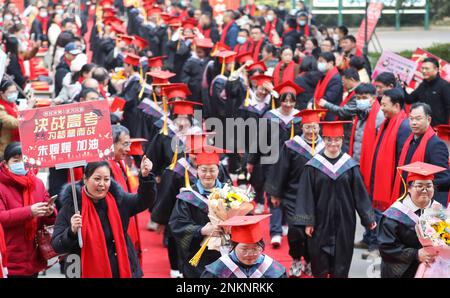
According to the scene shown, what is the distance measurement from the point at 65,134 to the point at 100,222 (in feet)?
2.36

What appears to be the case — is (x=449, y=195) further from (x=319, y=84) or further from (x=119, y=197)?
(x=319, y=84)

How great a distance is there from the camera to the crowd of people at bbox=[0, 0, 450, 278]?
301 inches

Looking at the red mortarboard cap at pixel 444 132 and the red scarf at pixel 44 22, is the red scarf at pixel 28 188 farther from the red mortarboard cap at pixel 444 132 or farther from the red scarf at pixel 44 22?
the red scarf at pixel 44 22

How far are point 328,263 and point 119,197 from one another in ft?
8.45

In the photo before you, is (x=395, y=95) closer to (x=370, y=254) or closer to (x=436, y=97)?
(x=370, y=254)

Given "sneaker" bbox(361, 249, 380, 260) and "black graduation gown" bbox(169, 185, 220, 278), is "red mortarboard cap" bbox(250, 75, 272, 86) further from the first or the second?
"black graduation gown" bbox(169, 185, 220, 278)

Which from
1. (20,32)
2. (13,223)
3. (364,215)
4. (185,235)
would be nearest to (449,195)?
(364,215)

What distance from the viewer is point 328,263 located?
9523 mm

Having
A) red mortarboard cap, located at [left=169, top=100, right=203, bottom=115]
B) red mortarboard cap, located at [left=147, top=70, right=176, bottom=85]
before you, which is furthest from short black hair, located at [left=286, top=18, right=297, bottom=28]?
red mortarboard cap, located at [left=169, top=100, right=203, bottom=115]

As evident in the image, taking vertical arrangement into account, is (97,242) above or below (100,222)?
below

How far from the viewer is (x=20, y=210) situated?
7863mm

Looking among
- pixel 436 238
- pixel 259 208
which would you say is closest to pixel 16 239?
pixel 436 238

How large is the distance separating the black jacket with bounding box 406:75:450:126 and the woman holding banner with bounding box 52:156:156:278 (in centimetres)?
547

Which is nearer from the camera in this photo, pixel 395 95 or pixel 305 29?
pixel 395 95
